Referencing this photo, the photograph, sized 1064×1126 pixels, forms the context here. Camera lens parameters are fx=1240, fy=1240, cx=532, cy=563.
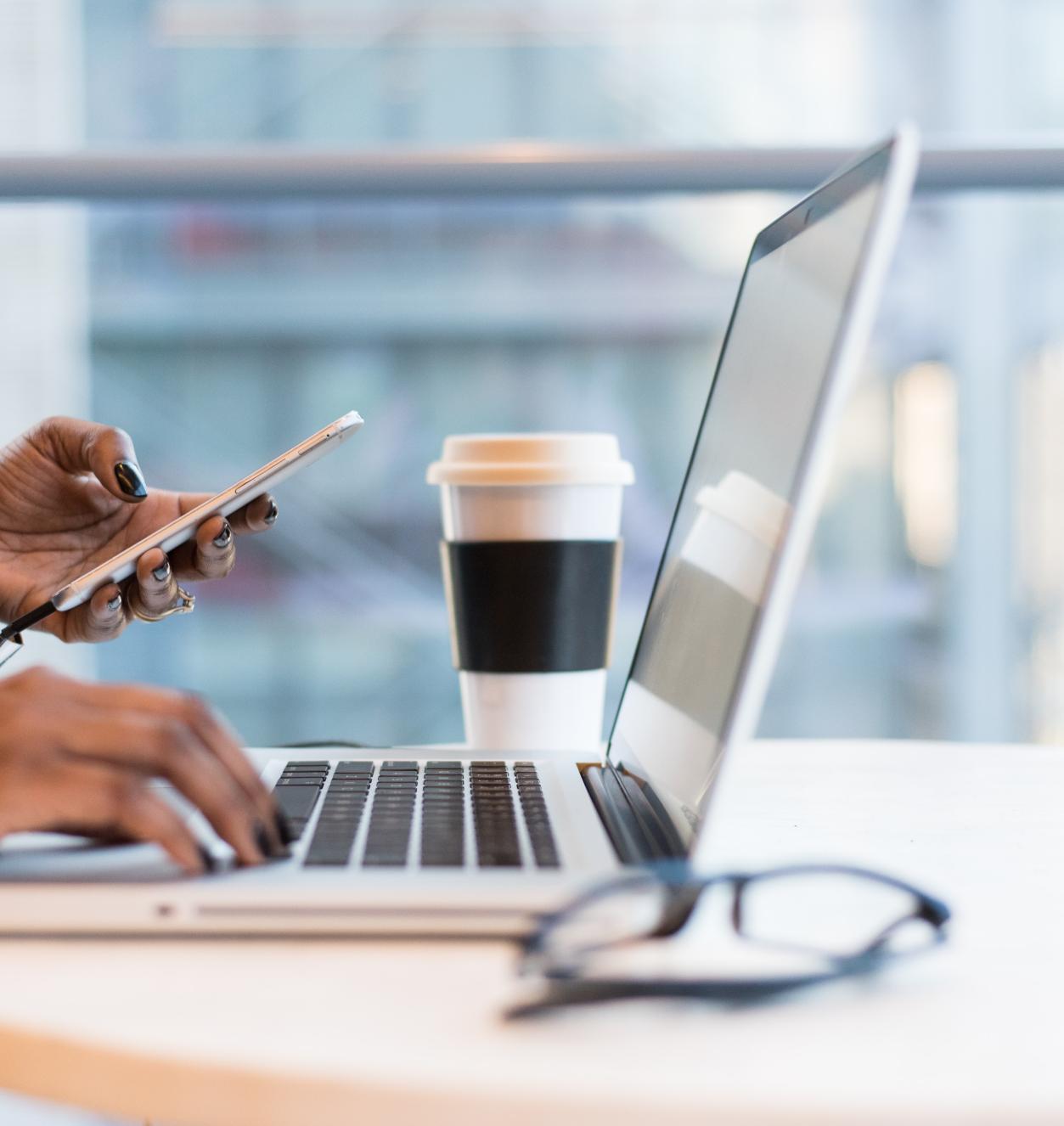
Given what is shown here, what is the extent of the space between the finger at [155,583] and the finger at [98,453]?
4cm

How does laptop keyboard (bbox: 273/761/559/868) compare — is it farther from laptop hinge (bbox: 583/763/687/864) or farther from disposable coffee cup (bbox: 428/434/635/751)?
disposable coffee cup (bbox: 428/434/635/751)

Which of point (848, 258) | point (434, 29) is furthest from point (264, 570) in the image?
point (848, 258)

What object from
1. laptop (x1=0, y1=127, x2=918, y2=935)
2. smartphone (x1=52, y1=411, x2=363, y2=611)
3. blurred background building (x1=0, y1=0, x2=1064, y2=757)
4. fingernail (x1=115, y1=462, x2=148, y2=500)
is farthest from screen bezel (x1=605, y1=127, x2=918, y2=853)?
blurred background building (x1=0, y1=0, x2=1064, y2=757)

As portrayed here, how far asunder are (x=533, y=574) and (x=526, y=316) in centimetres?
381

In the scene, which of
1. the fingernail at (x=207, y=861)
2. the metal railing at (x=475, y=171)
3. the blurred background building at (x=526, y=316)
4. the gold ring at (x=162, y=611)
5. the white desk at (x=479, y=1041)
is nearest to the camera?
the white desk at (x=479, y=1041)

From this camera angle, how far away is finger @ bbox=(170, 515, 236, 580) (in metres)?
0.54

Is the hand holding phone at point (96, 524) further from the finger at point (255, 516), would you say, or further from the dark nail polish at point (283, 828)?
the dark nail polish at point (283, 828)

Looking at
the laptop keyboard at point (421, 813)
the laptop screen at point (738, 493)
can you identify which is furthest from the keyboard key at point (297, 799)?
the laptop screen at point (738, 493)

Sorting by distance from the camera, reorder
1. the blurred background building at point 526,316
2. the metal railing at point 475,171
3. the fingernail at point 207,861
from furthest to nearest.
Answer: the blurred background building at point 526,316, the metal railing at point 475,171, the fingernail at point 207,861

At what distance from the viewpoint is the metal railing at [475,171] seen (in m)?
0.73

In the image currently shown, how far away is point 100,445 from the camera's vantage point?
0.57 m

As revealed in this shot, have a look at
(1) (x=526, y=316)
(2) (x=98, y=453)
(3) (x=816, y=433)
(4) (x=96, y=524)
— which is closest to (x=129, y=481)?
(2) (x=98, y=453)

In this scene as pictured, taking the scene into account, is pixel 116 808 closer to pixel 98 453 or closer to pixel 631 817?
pixel 631 817

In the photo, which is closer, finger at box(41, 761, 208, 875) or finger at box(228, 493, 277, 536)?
finger at box(41, 761, 208, 875)
